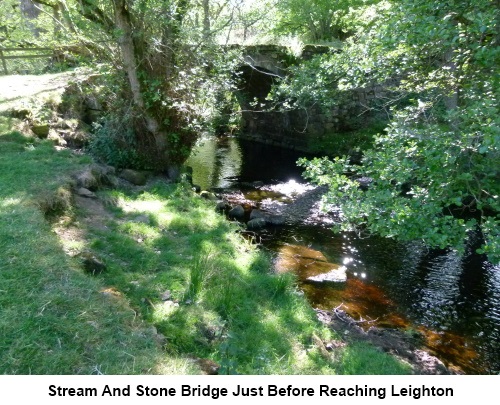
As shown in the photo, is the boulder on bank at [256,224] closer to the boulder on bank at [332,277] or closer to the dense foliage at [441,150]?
the boulder on bank at [332,277]

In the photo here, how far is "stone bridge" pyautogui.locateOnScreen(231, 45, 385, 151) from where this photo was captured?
15.8 m

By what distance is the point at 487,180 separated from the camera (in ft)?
14.0

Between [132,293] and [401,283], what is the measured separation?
492 centimetres

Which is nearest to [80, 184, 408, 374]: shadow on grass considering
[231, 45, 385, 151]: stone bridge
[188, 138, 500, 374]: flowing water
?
[188, 138, 500, 374]: flowing water

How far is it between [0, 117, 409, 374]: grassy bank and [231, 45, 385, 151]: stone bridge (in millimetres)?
7872

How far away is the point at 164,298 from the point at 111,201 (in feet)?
10.9

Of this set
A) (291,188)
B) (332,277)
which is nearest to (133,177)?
(332,277)

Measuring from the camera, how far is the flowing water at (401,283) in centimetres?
594

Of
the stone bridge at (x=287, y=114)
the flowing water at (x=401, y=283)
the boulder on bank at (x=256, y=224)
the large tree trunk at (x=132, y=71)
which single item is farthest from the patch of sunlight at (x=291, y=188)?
the large tree trunk at (x=132, y=71)

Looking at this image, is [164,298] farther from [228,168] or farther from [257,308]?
[228,168]

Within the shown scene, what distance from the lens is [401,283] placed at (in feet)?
24.1

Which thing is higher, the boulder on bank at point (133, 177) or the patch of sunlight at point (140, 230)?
the boulder on bank at point (133, 177)

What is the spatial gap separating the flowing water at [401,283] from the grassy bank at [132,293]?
37.7 inches
